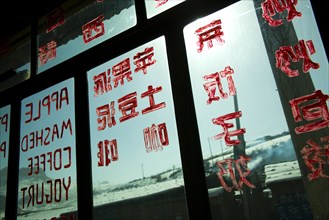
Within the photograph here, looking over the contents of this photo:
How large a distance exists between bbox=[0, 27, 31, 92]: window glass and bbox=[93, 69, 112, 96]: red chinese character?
706 millimetres

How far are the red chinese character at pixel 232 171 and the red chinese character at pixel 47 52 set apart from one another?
1521 millimetres

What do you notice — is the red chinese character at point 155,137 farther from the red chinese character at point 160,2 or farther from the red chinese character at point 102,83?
the red chinese character at point 160,2

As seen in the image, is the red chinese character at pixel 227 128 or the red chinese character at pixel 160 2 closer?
the red chinese character at pixel 227 128

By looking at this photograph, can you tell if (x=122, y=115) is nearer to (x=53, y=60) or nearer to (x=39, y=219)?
(x=53, y=60)

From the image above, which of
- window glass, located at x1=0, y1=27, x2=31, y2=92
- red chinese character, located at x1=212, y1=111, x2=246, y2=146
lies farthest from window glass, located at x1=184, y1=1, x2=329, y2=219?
window glass, located at x1=0, y1=27, x2=31, y2=92

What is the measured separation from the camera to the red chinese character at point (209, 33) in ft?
5.15

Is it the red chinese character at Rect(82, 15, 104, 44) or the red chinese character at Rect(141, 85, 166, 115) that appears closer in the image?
the red chinese character at Rect(141, 85, 166, 115)

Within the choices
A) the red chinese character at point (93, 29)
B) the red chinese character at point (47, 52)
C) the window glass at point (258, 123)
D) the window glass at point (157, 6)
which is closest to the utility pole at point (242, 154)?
the window glass at point (258, 123)

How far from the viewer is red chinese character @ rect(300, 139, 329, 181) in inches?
46.1

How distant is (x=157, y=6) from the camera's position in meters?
1.80

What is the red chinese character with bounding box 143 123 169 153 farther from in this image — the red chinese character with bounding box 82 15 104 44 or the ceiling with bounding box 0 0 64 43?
the ceiling with bounding box 0 0 64 43

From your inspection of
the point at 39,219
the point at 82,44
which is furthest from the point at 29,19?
the point at 39,219

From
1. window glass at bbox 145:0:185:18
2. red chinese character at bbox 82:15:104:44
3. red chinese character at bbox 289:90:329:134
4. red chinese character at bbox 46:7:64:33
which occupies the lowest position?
red chinese character at bbox 289:90:329:134

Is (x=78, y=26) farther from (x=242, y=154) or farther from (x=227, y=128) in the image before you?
(x=242, y=154)
